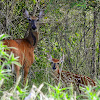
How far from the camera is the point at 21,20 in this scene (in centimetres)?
645

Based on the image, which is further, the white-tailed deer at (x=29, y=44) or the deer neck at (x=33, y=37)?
the deer neck at (x=33, y=37)

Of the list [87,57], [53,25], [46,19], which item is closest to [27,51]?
[46,19]

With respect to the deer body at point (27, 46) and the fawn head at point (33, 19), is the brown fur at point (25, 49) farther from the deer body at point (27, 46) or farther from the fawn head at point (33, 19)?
the fawn head at point (33, 19)

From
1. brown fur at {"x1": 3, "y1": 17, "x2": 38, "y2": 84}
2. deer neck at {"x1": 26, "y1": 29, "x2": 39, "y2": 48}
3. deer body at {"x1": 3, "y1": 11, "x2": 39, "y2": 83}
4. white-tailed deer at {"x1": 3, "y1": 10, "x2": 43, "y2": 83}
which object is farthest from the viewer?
deer neck at {"x1": 26, "y1": 29, "x2": 39, "y2": 48}

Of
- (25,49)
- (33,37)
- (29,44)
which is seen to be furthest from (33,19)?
(25,49)

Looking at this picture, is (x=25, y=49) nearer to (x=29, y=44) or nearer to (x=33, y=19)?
(x=29, y=44)

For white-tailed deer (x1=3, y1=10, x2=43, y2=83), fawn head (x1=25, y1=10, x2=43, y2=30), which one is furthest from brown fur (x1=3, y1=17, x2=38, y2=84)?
fawn head (x1=25, y1=10, x2=43, y2=30)

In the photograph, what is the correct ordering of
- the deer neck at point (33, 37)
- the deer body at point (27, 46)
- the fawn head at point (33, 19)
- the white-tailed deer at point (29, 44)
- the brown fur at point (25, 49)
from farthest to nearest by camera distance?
the deer neck at point (33, 37) < the fawn head at point (33, 19) < the white-tailed deer at point (29, 44) < the deer body at point (27, 46) < the brown fur at point (25, 49)

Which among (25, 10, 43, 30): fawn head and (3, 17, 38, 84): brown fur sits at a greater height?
(25, 10, 43, 30): fawn head

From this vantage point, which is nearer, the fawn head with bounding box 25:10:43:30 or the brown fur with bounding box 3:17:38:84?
the brown fur with bounding box 3:17:38:84

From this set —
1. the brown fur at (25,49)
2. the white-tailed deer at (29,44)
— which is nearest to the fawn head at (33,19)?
the white-tailed deer at (29,44)

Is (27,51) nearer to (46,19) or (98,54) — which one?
(46,19)

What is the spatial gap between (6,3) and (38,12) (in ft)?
3.12

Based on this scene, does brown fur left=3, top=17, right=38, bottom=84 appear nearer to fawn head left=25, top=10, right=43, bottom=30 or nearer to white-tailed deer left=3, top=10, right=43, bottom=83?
white-tailed deer left=3, top=10, right=43, bottom=83
